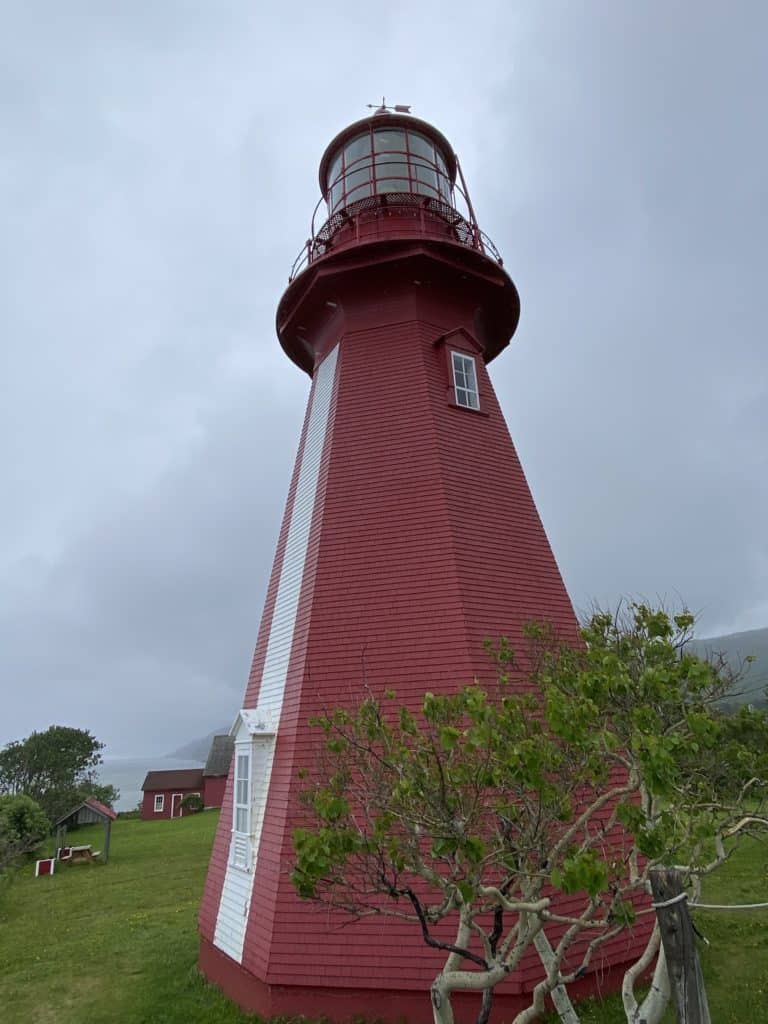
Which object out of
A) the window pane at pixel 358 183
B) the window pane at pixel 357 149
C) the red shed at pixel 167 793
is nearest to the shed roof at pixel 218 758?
the red shed at pixel 167 793

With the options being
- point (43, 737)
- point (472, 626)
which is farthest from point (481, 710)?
point (43, 737)

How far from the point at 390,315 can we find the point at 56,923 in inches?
566

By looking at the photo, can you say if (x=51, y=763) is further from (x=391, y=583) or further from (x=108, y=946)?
(x=391, y=583)

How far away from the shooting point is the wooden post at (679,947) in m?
3.40

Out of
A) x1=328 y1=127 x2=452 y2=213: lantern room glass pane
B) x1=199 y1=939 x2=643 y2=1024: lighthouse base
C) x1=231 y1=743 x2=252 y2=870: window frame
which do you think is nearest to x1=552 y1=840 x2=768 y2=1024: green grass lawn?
x1=199 y1=939 x2=643 y2=1024: lighthouse base

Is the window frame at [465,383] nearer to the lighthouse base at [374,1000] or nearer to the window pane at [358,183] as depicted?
the window pane at [358,183]

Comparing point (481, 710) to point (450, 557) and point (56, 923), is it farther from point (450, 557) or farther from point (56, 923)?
point (56, 923)

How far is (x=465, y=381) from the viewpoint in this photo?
36.1 ft

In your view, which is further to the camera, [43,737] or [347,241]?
[43,737]

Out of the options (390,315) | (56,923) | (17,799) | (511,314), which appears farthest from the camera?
(17,799)

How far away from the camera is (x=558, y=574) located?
993 cm

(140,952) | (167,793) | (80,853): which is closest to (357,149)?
(140,952)

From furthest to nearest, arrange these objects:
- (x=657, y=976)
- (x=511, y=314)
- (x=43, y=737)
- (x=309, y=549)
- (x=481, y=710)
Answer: (x=43, y=737), (x=511, y=314), (x=309, y=549), (x=657, y=976), (x=481, y=710)

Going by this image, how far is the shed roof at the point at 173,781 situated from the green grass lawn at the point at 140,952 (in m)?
21.1
